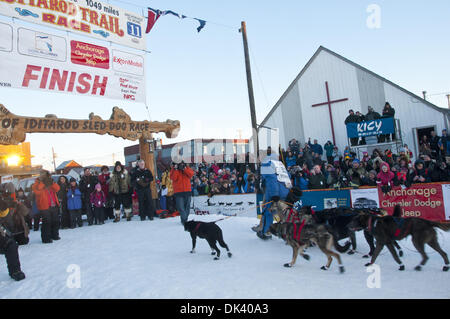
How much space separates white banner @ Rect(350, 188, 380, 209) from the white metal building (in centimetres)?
921

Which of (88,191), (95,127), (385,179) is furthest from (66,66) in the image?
(385,179)

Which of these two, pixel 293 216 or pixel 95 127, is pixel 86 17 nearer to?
pixel 95 127

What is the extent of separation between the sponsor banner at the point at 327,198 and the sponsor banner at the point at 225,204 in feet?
7.49

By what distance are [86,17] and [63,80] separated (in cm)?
224

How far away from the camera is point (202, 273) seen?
16.6 feet

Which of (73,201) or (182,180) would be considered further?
(73,201)

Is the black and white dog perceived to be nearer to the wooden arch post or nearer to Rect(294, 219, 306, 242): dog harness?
Rect(294, 219, 306, 242): dog harness

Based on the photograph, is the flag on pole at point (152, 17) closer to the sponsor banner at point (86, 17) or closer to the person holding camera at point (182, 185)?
the sponsor banner at point (86, 17)

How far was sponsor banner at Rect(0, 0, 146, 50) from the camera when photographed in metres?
9.52

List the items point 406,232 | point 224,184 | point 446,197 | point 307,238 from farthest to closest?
point 224,184
point 446,197
point 307,238
point 406,232

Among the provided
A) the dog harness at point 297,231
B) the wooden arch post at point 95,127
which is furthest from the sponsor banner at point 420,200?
the wooden arch post at point 95,127
